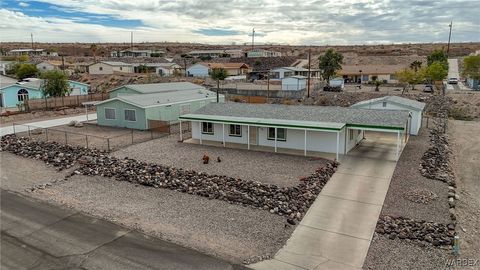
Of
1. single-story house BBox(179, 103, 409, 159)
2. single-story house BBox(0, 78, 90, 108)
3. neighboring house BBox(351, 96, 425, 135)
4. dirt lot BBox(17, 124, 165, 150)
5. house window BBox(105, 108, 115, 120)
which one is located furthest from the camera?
single-story house BBox(0, 78, 90, 108)

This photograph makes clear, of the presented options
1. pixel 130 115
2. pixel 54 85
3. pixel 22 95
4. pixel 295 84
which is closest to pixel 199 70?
pixel 295 84

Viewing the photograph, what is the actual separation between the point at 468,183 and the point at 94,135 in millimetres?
26997

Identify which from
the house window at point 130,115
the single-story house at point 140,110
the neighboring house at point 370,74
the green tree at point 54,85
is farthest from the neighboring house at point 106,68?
the house window at point 130,115

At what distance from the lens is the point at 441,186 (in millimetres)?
18562

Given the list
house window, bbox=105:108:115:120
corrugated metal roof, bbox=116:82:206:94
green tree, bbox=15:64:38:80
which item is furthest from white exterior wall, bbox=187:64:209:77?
house window, bbox=105:108:115:120

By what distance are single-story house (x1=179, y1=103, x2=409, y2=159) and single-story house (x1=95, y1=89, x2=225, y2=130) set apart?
20.2 feet

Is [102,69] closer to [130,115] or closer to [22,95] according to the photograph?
[22,95]

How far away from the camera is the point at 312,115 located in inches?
1043

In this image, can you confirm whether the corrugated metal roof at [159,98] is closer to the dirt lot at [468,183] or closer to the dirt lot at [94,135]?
the dirt lot at [94,135]

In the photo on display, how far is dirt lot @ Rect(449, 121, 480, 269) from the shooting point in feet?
43.8

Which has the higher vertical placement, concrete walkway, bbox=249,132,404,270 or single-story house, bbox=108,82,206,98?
single-story house, bbox=108,82,206,98

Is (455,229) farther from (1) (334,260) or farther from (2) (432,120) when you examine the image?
(2) (432,120)

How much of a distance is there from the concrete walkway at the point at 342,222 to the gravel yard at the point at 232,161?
2213 mm

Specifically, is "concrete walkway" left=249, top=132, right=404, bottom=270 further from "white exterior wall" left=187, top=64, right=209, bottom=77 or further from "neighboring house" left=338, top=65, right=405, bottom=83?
"white exterior wall" left=187, top=64, right=209, bottom=77
